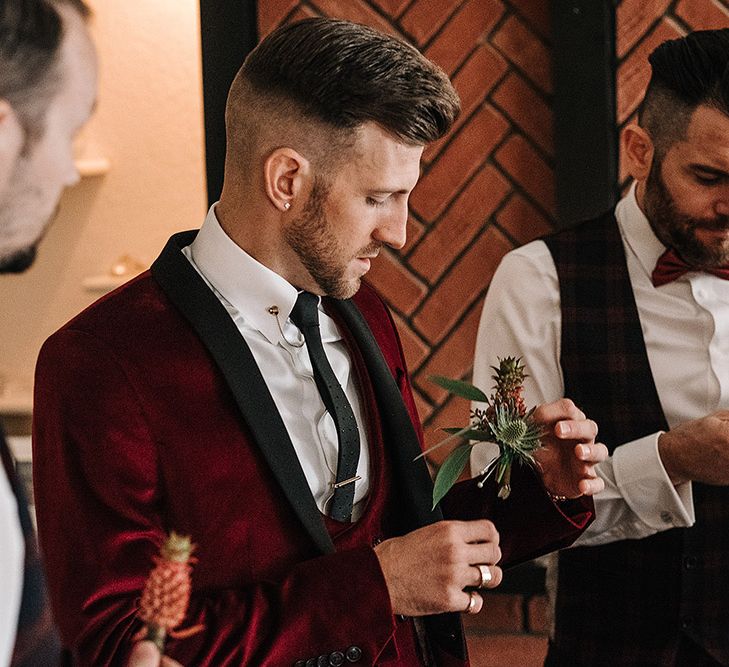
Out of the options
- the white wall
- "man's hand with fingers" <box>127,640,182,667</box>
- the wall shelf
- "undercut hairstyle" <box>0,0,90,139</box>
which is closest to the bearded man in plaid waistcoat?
"man's hand with fingers" <box>127,640,182,667</box>

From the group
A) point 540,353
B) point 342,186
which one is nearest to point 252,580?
point 342,186

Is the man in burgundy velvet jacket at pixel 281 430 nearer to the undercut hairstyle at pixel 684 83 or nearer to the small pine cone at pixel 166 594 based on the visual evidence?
the small pine cone at pixel 166 594

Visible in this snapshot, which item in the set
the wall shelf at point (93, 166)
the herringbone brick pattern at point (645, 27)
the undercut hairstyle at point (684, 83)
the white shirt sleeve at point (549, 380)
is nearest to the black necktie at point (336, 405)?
the white shirt sleeve at point (549, 380)

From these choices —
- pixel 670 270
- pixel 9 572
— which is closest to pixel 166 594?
pixel 9 572

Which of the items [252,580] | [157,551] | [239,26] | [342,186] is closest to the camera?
[157,551]

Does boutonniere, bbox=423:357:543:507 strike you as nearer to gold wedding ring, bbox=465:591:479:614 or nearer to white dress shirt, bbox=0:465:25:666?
gold wedding ring, bbox=465:591:479:614

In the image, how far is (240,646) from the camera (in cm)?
137

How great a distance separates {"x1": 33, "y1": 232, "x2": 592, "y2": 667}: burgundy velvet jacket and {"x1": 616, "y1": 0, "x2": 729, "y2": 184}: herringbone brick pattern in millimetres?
1851

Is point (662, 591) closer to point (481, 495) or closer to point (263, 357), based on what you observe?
point (481, 495)

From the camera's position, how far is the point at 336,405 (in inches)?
62.2

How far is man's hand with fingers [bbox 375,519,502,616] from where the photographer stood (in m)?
1.43

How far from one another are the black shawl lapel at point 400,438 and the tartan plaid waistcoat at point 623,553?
525mm

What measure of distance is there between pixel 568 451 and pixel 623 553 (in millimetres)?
464

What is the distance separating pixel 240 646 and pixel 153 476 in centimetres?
25
